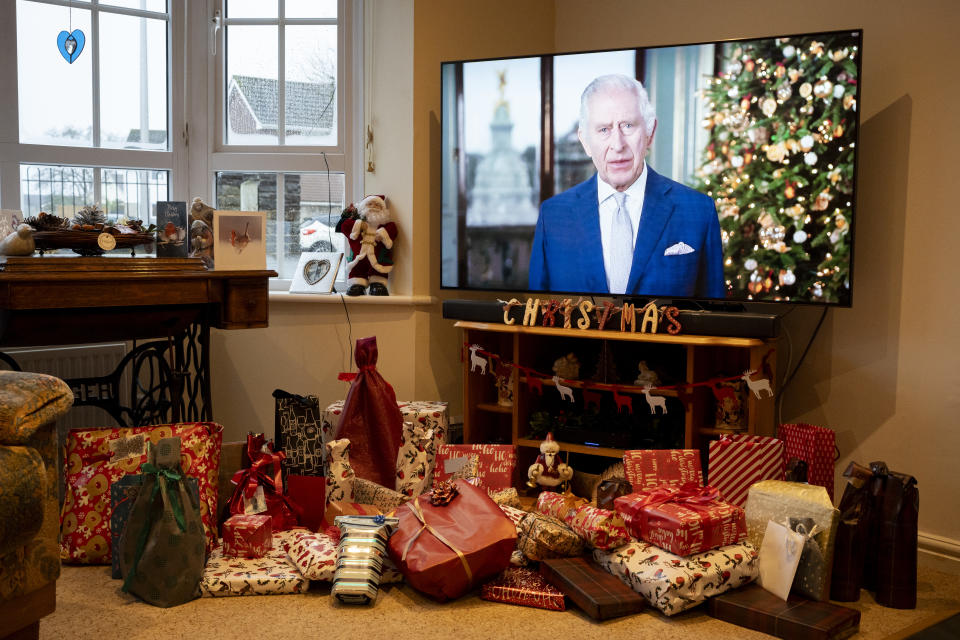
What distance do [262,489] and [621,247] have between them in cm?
145

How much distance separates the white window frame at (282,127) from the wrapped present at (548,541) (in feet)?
5.69

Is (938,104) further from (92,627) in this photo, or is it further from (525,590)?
(92,627)

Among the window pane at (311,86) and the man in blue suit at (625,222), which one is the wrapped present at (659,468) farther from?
the window pane at (311,86)

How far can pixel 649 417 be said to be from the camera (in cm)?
301

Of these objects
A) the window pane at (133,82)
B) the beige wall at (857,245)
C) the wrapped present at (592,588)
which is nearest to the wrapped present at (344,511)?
the wrapped present at (592,588)

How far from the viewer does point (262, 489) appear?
2.49 meters

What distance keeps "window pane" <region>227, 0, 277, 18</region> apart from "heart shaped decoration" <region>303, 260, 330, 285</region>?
1034mm

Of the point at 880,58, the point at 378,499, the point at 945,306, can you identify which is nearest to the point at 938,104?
the point at 880,58

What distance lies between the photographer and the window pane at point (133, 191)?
3.38 metres

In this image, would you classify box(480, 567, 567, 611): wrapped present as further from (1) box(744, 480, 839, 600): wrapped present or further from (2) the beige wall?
(2) the beige wall

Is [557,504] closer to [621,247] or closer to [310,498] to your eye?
[310,498]

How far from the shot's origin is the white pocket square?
2869mm

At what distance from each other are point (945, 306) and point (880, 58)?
0.83 meters

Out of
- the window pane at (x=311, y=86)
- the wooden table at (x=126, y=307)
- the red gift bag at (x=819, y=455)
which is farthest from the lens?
the window pane at (x=311, y=86)
